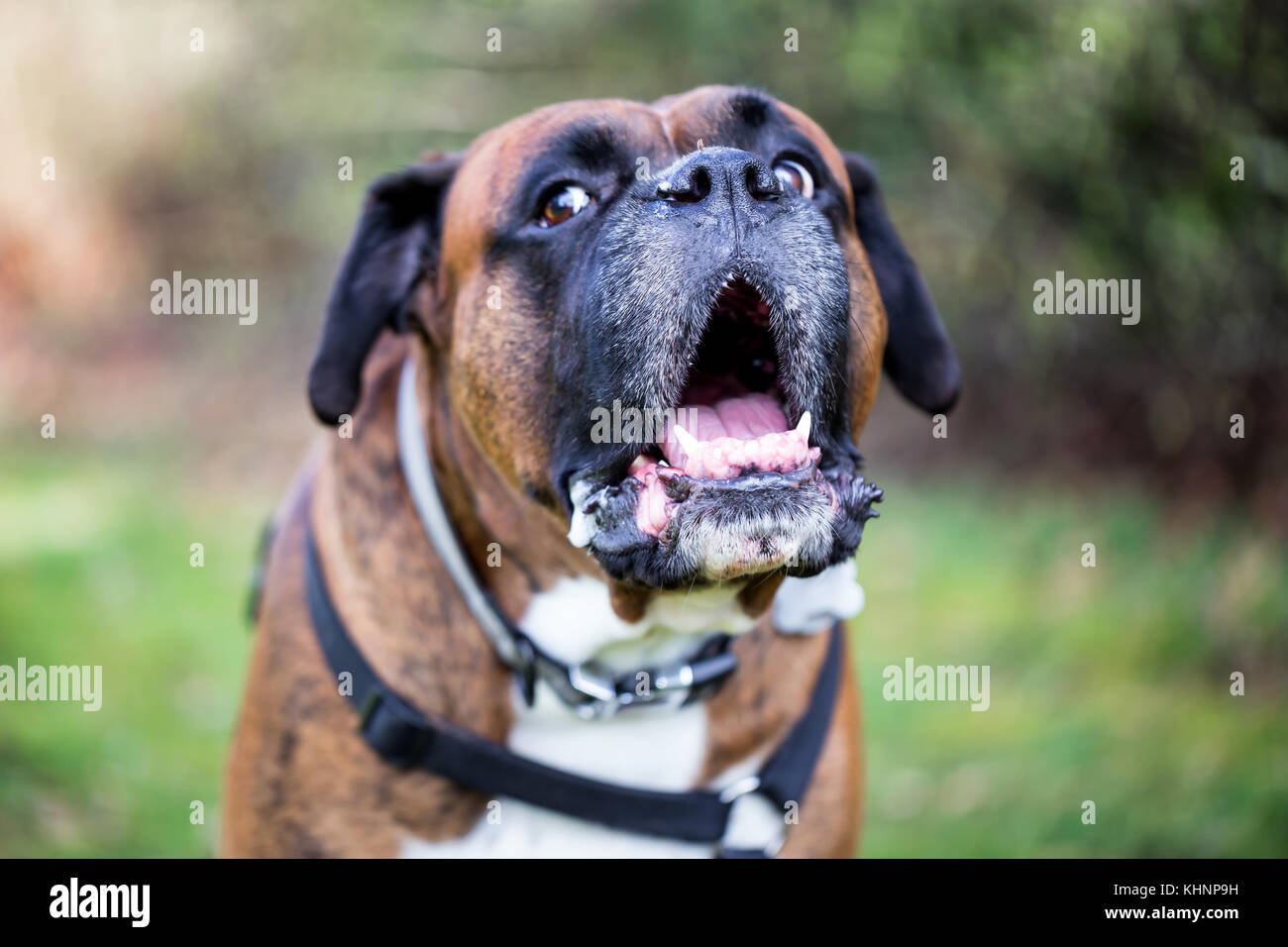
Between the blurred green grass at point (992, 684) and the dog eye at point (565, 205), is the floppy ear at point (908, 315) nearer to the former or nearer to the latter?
the dog eye at point (565, 205)

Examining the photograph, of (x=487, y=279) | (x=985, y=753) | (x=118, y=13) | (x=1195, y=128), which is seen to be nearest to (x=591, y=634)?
(x=487, y=279)

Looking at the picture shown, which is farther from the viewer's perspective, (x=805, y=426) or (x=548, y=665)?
(x=548, y=665)

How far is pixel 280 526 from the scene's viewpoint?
3.14 meters

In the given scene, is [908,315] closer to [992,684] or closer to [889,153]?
[992,684]

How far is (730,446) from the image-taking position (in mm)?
2158

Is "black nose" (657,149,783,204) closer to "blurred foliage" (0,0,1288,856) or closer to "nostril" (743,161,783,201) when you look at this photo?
"nostril" (743,161,783,201)

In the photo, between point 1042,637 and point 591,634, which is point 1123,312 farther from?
point 591,634

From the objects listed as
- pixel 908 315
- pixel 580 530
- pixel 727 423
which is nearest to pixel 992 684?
pixel 908 315

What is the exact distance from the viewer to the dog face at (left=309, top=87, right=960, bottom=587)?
6.97ft

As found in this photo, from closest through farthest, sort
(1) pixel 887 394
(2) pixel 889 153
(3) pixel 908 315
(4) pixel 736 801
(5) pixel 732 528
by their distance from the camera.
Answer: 1. (5) pixel 732 528
2. (4) pixel 736 801
3. (3) pixel 908 315
4. (2) pixel 889 153
5. (1) pixel 887 394

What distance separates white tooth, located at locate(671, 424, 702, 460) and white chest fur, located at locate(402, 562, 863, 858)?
0.39 m

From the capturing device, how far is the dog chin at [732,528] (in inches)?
82.3

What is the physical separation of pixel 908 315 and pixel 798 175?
0.54m

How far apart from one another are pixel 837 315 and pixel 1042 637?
3939mm
